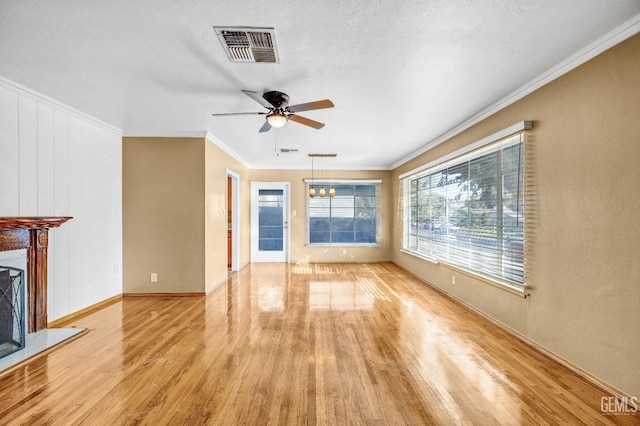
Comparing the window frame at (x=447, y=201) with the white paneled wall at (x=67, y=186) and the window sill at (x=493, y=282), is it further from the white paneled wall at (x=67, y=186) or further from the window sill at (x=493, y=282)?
the white paneled wall at (x=67, y=186)

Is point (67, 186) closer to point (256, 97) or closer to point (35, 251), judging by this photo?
point (35, 251)

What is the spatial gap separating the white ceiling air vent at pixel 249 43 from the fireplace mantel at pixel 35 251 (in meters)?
2.59

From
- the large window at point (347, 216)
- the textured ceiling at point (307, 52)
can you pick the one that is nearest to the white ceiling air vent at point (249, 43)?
the textured ceiling at point (307, 52)

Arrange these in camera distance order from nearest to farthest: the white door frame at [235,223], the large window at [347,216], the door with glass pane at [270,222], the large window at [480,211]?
the large window at [480,211], the white door frame at [235,223], the door with glass pane at [270,222], the large window at [347,216]

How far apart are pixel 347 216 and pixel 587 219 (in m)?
5.70

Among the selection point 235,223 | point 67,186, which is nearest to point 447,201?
point 235,223

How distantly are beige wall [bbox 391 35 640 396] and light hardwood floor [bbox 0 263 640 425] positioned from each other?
31cm

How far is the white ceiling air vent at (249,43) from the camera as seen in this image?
2057 mm

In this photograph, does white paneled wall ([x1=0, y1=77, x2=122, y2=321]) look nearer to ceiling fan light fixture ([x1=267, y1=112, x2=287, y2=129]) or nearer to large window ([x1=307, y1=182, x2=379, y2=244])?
ceiling fan light fixture ([x1=267, y1=112, x2=287, y2=129])

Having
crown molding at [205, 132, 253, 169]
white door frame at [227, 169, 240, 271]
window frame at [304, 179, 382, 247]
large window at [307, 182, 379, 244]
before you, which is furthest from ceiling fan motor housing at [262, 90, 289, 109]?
large window at [307, 182, 379, 244]

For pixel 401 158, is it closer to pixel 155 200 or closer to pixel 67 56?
pixel 155 200

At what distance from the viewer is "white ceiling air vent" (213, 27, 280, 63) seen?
2057mm

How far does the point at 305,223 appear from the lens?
7.80m

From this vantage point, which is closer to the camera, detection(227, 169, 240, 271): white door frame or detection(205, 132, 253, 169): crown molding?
detection(205, 132, 253, 169): crown molding
